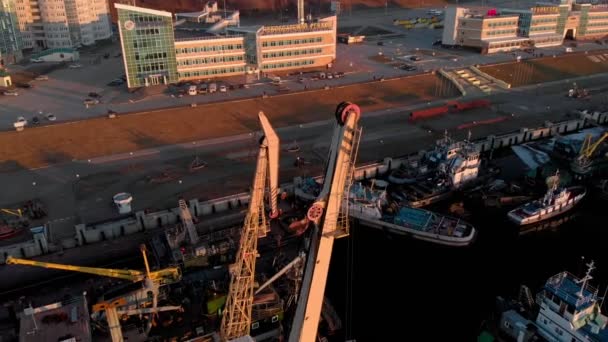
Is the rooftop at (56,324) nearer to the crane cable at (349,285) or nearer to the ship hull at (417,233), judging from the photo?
the crane cable at (349,285)

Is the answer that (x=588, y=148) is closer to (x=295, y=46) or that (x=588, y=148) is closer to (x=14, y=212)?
(x=295, y=46)

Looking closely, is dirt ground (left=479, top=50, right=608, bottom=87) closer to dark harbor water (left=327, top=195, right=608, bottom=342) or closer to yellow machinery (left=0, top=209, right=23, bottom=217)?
dark harbor water (left=327, top=195, right=608, bottom=342)

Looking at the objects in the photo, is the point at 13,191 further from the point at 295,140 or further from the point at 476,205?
the point at 476,205

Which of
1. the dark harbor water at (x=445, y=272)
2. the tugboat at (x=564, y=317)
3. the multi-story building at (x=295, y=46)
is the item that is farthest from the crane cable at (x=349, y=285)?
the multi-story building at (x=295, y=46)

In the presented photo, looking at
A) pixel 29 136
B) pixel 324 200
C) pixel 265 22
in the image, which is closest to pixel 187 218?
pixel 324 200

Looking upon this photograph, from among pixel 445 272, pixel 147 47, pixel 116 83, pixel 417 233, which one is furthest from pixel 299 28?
pixel 445 272

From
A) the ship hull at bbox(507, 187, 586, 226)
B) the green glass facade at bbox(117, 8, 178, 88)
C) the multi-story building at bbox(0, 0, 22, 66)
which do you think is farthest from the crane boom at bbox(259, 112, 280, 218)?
the multi-story building at bbox(0, 0, 22, 66)

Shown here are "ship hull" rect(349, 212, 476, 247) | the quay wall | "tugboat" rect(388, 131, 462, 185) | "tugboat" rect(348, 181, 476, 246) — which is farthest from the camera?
"tugboat" rect(388, 131, 462, 185)
